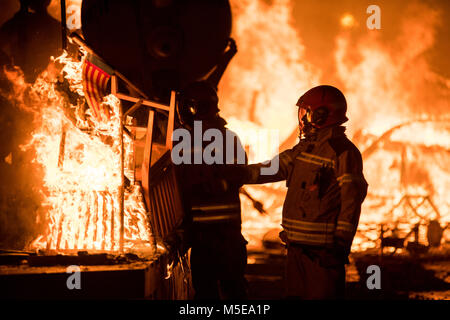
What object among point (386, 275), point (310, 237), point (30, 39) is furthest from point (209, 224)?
point (30, 39)

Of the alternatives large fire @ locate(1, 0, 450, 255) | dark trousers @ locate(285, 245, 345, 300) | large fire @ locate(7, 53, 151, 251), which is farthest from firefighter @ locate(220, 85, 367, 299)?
large fire @ locate(1, 0, 450, 255)

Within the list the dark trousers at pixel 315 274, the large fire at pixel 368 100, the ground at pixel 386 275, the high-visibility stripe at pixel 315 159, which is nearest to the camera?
the dark trousers at pixel 315 274

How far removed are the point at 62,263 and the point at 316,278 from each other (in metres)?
2.44

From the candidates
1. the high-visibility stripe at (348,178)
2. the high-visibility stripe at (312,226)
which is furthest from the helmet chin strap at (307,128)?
the high-visibility stripe at (312,226)

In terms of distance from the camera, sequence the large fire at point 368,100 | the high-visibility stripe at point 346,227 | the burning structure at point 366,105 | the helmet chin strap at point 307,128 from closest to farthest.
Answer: the high-visibility stripe at point 346,227 → the helmet chin strap at point 307,128 → the burning structure at point 366,105 → the large fire at point 368,100

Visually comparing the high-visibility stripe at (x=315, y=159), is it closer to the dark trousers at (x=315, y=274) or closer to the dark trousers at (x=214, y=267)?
the dark trousers at (x=315, y=274)

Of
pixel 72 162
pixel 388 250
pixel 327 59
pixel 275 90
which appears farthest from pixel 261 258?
pixel 327 59

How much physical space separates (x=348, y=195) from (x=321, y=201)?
27 cm

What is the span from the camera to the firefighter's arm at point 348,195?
9.76 ft

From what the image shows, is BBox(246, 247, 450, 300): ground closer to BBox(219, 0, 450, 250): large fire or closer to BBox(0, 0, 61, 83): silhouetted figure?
BBox(219, 0, 450, 250): large fire

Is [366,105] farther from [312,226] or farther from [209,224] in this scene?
[312,226]

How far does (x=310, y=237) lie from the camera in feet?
10.5

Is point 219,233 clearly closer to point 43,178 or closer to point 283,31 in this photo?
point 43,178

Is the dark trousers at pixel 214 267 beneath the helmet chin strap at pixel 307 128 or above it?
beneath
